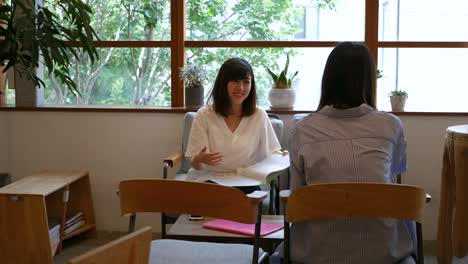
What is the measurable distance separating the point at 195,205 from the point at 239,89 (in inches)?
48.6

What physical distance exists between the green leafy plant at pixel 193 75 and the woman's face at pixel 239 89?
0.86 m

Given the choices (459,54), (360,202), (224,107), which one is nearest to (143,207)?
(360,202)

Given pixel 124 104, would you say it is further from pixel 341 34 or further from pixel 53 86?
pixel 341 34

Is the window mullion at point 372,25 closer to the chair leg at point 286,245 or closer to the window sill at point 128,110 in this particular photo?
the window sill at point 128,110

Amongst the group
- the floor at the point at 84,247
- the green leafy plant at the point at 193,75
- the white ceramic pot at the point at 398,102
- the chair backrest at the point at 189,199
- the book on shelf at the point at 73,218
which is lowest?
the floor at the point at 84,247

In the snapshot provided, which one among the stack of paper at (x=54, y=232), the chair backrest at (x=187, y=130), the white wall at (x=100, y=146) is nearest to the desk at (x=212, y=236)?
the chair backrest at (x=187, y=130)

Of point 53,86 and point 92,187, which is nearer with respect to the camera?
point 92,187

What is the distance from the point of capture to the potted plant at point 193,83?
409 cm

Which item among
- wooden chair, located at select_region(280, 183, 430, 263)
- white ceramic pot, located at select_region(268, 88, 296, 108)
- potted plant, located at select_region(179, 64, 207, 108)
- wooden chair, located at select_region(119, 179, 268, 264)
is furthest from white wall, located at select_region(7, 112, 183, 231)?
wooden chair, located at select_region(280, 183, 430, 263)

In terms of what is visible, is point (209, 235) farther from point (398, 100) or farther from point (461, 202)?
point (398, 100)

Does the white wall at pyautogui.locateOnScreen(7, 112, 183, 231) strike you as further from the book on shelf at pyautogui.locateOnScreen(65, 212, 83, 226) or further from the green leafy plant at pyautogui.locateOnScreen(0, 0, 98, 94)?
the green leafy plant at pyautogui.locateOnScreen(0, 0, 98, 94)

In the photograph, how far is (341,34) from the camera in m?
4.21

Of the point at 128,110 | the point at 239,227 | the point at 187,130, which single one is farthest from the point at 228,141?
the point at 128,110

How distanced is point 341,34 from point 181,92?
3.74 feet
